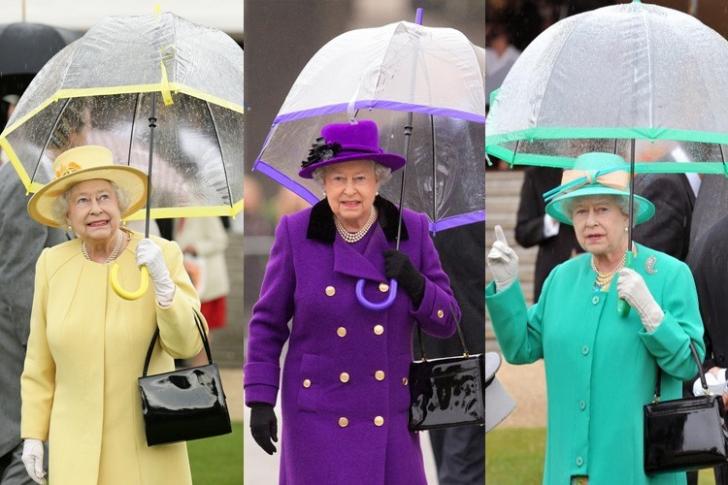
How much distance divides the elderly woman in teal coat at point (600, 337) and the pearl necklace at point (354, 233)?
448 millimetres

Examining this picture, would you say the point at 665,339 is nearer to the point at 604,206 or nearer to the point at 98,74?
the point at 604,206

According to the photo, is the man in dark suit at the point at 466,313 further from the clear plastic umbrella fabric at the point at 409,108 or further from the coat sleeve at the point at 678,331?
the coat sleeve at the point at 678,331

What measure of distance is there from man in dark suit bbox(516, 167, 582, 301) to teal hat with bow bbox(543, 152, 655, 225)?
242 centimetres

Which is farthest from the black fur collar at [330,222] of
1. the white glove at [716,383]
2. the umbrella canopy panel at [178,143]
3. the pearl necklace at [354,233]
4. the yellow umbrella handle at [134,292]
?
the white glove at [716,383]

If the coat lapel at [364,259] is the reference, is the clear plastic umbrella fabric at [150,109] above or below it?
above

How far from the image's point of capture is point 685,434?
564 centimetres

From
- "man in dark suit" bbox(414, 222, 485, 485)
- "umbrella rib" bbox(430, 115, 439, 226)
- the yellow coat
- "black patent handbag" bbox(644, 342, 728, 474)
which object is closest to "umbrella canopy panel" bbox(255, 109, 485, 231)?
"umbrella rib" bbox(430, 115, 439, 226)

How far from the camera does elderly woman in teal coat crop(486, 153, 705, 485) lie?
18.8 ft

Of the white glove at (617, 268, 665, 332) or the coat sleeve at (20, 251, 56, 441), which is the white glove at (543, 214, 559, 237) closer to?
the white glove at (617, 268, 665, 332)

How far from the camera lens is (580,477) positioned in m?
5.80

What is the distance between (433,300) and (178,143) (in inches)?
57.6

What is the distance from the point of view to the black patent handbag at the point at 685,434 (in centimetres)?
562

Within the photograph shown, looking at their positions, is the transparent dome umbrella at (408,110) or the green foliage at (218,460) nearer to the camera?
the transparent dome umbrella at (408,110)

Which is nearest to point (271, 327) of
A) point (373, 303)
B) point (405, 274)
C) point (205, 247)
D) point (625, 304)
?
point (373, 303)
